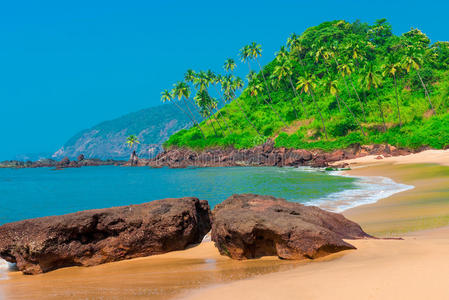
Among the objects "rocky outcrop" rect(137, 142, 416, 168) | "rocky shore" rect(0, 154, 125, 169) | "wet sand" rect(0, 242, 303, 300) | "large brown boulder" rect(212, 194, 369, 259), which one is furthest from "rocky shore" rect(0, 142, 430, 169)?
"wet sand" rect(0, 242, 303, 300)

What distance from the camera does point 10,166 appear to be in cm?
13638

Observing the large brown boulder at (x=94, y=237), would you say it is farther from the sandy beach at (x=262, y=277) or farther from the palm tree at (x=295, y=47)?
the palm tree at (x=295, y=47)

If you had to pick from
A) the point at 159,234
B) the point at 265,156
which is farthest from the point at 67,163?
the point at 159,234

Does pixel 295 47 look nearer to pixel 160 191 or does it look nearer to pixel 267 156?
pixel 267 156

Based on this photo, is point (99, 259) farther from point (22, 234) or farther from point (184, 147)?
point (184, 147)

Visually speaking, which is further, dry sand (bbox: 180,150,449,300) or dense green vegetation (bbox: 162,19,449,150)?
dense green vegetation (bbox: 162,19,449,150)

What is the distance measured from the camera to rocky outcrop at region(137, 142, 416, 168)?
5891 cm

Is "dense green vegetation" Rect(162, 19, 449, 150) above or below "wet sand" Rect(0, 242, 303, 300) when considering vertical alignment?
above

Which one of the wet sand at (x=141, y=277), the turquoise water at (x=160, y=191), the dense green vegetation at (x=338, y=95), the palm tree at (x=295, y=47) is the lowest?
the turquoise water at (x=160, y=191)

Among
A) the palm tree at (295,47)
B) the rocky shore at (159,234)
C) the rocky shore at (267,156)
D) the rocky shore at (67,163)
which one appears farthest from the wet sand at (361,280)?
the rocky shore at (67,163)

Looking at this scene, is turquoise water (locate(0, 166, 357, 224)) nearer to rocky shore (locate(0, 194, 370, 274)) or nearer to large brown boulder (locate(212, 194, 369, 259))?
rocky shore (locate(0, 194, 370, 274))

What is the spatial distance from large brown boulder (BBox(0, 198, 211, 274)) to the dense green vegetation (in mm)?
52351

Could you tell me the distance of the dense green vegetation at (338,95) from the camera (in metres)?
63.4

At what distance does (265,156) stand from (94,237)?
62695 millimetres
